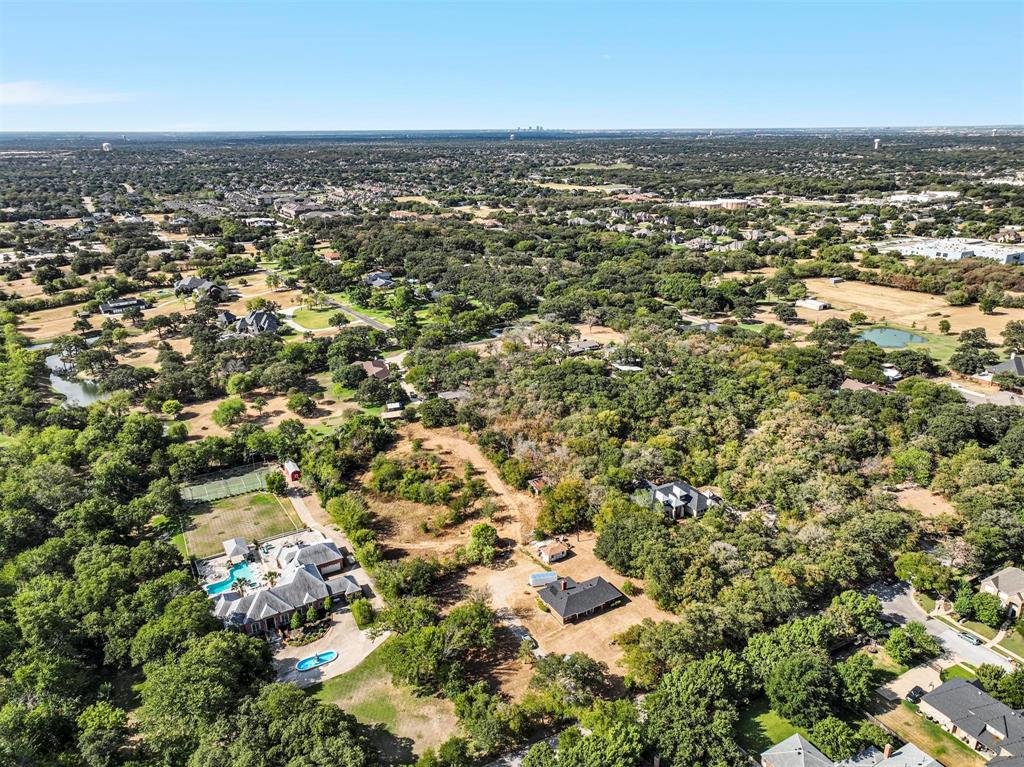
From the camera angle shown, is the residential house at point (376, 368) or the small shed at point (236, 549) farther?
the residential house at point (376, 368)

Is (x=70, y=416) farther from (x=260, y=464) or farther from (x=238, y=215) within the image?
(x=238, y=215)

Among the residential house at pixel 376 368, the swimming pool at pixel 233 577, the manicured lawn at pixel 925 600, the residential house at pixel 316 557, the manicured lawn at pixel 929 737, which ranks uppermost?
the residential house at pixel 376 368

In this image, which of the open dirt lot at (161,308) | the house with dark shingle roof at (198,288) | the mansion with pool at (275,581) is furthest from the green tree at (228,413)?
the house with dark shingle roof at (198,288)

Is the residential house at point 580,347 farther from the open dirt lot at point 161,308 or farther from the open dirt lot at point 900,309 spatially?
the open dirt lot at point 161,308

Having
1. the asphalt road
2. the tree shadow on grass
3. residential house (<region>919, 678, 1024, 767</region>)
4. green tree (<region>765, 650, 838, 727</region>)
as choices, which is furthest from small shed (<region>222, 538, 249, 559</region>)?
the asphalt road

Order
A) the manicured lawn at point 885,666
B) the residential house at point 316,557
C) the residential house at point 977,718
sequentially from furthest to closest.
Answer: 1. the residential house at point 316,557
2. the manicured lawn at point 885,666
3. the residential house at point 977,718

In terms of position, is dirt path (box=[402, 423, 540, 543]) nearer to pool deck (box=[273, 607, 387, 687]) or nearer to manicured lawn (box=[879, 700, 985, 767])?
pool deck (box=[273, 607, 387, 687])
